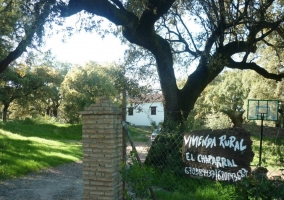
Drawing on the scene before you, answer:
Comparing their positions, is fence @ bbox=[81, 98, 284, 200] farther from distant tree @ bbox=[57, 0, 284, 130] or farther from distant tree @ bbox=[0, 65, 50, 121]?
distant tree @ bbox=[0, 65, 50, 121]

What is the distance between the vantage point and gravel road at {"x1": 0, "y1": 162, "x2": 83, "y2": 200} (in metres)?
7.39

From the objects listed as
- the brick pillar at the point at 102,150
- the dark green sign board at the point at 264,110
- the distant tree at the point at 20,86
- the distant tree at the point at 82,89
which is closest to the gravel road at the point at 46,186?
the brick pillar at the point at 102,150

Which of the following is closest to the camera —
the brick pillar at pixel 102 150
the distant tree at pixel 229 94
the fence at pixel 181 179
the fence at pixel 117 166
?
the fence at pixel 181 179

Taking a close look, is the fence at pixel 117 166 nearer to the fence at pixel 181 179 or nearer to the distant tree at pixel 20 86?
the fence at pixel 181 179

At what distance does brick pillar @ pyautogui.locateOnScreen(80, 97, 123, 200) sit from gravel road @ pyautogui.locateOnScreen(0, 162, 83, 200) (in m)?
1.76

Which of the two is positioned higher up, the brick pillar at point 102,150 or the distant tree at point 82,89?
the distant tree at point 82,89

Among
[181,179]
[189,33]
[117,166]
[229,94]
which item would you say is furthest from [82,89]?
[117,166]

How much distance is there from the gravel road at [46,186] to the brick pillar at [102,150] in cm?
176

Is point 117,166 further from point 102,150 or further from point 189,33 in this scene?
point 189,33

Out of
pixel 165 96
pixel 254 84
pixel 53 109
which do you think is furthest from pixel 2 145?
pixel 53 109

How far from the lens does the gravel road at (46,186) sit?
24.3ft

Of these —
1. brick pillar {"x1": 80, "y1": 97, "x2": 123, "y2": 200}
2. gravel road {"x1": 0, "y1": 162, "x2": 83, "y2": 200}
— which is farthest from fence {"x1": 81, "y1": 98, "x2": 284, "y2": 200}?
gravel road {"x1": 0, "y1": 162, "x2": 83, "y2": 200}

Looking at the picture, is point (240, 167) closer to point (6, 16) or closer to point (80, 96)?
point (6, 16)

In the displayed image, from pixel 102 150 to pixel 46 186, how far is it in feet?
12.9
